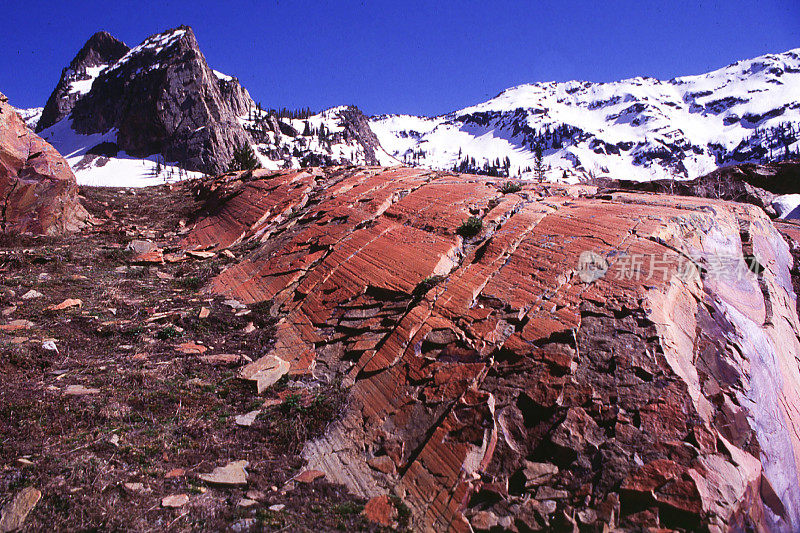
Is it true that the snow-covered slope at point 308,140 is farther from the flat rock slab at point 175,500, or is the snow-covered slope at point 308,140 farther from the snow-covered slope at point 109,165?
the flat rock slab at point 175,500

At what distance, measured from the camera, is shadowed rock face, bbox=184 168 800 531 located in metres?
4.30

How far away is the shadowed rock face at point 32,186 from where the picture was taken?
15.0 meters

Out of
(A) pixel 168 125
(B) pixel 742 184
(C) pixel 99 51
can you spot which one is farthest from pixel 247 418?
(C) pixel 99 51

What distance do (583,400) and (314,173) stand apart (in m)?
17.5

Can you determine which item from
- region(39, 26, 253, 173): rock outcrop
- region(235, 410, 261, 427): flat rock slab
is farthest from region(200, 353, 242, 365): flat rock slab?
region(39, 26, 253, 173): rock outcrop

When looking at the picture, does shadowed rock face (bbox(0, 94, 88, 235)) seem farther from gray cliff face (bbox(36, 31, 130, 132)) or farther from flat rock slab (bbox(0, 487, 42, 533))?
gray cliff face (bbox(36, 31, 130, 132))

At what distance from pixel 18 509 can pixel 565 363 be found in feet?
21.5

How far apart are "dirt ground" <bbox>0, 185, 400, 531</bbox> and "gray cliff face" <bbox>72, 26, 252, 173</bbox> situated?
114 meters

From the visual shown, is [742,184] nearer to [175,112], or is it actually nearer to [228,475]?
[228,475]

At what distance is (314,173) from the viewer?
19.6 meters

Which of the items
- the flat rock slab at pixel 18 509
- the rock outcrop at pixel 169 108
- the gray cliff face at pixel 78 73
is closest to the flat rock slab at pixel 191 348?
the flat rock slab at pixel 18 509

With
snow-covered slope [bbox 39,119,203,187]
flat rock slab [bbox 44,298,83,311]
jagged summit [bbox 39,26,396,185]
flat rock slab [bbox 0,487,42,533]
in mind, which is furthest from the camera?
jagged summit [bbox 39,26,396,185]

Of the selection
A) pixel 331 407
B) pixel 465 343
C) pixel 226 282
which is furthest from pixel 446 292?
pixel 226 282

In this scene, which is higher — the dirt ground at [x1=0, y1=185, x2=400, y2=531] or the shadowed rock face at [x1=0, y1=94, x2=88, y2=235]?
the shadowed rock face at [x1=0, y1=94, x2=88, y2=235]
